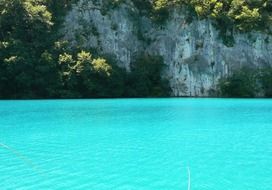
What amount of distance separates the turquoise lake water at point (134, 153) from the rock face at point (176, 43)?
1078 inches

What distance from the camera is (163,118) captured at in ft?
89.0

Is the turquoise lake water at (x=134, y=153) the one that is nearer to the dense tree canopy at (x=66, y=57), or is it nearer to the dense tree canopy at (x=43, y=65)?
the dense tree canopy at (x=43, y=65)

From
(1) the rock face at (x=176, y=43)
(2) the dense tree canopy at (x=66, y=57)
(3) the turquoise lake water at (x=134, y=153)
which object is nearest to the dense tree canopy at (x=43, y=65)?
(2) the dense tree canopy at (x=66, y=57)

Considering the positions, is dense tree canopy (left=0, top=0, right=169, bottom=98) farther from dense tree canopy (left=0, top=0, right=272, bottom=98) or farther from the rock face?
the rock face

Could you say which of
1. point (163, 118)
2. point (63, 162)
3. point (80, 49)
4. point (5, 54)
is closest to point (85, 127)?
point (163, 118)

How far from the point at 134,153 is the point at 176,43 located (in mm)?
41807

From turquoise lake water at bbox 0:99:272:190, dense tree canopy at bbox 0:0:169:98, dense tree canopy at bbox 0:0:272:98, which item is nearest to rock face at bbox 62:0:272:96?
dense tree canopy at bbox 0:0:272:98

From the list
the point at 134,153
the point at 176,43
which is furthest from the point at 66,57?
the point at 134,153

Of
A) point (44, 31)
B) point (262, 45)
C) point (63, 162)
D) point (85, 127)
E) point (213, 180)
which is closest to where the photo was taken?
point (213, 180)

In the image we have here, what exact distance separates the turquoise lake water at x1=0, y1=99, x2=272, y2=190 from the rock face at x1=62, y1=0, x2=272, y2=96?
A: 1078 inches

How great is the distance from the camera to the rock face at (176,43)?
54.5 metres

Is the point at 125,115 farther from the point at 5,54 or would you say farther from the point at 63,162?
the point at 5,54

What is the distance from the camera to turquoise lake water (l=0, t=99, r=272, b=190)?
1162 cm

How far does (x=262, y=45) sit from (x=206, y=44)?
648 cm
